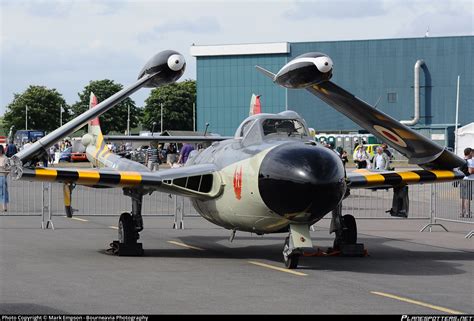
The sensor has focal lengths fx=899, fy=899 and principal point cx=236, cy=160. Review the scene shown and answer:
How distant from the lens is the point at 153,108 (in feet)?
468

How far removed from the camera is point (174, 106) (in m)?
140

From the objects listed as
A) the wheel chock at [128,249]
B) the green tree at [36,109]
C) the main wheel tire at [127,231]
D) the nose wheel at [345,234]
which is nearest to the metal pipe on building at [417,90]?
the green tree at [36,109]

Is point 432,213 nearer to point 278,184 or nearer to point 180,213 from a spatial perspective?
point 180,213

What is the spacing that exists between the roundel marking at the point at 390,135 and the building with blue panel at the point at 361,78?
75670 mm

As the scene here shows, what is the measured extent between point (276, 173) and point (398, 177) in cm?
394

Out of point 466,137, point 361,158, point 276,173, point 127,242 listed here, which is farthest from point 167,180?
point 466,137

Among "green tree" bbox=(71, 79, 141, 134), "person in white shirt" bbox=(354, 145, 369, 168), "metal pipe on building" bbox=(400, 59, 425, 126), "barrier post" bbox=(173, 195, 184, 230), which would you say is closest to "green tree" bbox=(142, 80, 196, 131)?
"green tree" bbox=(71, 79, 141, 134)

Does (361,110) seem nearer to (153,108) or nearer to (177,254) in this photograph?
(177,254)

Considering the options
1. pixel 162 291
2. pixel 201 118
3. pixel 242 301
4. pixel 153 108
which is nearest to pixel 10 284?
pixel 162 291

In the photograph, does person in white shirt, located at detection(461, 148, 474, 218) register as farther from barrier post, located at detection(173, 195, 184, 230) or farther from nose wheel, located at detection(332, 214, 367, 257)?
barrier post, located at detection(173, 195, 184, 230)

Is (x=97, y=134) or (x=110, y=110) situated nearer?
(x=97, y=134)

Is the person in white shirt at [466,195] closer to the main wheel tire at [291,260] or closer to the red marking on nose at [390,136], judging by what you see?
the red marking on nose at [390,136]

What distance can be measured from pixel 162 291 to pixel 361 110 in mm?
5317

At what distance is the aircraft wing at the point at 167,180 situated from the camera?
637 inches
